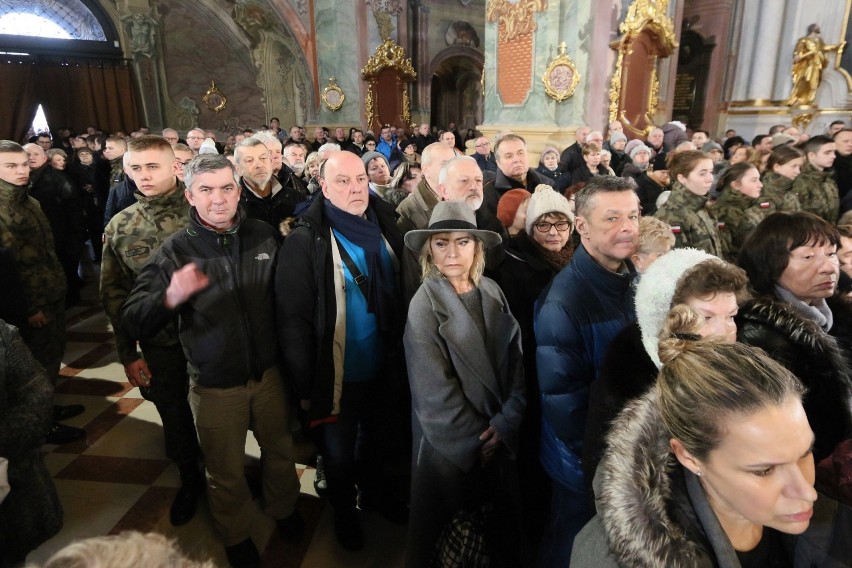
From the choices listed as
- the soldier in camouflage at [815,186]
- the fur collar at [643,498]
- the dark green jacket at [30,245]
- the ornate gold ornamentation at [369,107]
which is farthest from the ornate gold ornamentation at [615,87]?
the fur collar at [643,498]

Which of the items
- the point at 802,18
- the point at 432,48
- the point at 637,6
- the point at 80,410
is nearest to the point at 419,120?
the point at 432,48

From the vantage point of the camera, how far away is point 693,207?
2.99 m

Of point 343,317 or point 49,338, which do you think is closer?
point 343,317

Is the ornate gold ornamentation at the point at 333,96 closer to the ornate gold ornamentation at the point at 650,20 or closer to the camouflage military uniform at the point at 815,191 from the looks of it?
the ornate gold ornamentation at the point at 650,20

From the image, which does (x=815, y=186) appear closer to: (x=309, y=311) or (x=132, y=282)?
(x=309, y=311)

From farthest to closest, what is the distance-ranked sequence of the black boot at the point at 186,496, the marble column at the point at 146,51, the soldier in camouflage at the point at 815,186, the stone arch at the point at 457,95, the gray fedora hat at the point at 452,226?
the stone arch at the point at 457,95 < the marble column at the point at 146,51 < the soldier in camouflage at the point at 815,186 < the black boot at the point at 186,496 < the gray fedora hat at the point at 452,226

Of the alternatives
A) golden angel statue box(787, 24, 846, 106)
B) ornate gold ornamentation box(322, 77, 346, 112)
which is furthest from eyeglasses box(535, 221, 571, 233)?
ornate gold ornamentation box(322, 77, 346, 112)

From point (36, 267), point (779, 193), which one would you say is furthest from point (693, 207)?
point (36, 267)

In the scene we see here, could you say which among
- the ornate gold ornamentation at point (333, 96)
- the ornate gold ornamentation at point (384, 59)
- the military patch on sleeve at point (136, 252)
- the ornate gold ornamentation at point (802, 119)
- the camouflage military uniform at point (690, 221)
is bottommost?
the military patch on sleeve at point (136, 252)

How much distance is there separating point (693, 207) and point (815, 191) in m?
2.26

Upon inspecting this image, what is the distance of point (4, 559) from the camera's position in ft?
5.13

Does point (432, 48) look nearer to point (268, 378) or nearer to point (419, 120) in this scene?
point (419, 120)

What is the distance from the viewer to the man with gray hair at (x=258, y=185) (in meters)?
2.92

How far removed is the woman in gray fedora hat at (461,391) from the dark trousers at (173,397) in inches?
48.6
